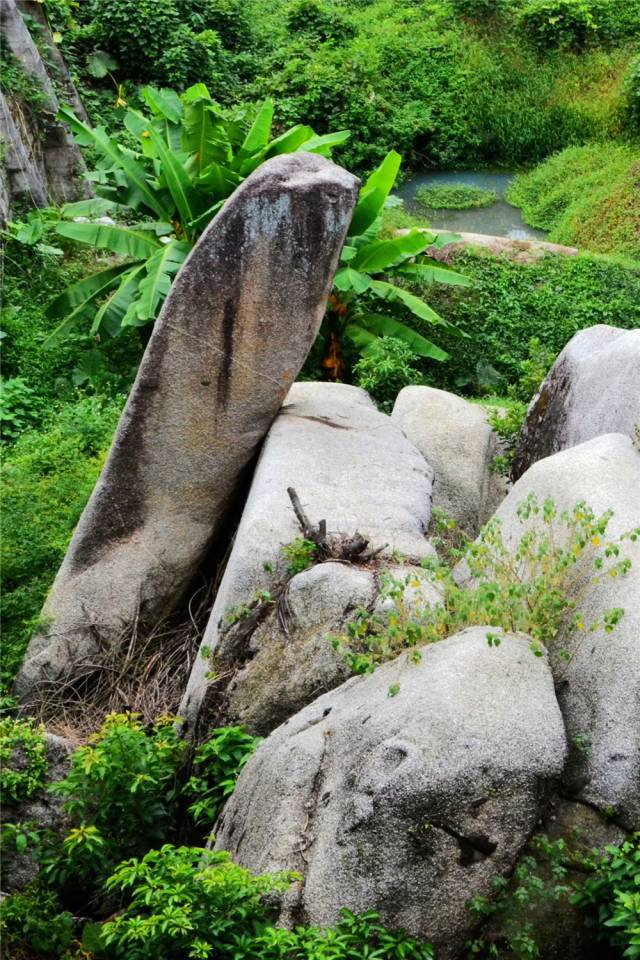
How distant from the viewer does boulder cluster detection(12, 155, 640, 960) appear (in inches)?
187

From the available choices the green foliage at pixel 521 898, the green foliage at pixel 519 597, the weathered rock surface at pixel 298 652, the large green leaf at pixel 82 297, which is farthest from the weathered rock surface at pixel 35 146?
the green foliage at pixel 521 898

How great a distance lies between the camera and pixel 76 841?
224 inches

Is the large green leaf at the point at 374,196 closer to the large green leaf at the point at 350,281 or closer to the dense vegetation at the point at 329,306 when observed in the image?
the dense vegetation at the point at 329,306

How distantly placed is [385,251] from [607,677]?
340 inches

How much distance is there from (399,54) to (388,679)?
19.6m

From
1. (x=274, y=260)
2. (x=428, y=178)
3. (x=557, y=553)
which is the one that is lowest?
(x=428, y=178)

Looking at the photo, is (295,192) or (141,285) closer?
(295,192)

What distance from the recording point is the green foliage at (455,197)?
20.0m

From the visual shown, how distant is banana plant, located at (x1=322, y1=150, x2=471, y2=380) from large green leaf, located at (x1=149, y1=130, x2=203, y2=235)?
1748mm

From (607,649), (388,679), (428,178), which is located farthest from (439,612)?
(428,178)

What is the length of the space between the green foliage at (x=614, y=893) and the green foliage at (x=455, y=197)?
16.5 metres

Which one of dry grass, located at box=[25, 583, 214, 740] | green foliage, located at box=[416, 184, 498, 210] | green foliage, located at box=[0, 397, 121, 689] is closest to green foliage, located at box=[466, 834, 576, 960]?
dry grass, located at box=[25, 583, 214, 740]

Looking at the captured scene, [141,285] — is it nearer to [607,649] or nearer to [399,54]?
[607,649]

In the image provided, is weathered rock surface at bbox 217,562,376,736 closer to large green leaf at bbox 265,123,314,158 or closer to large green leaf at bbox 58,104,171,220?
large green leaf at bbox 265,123,314,158
